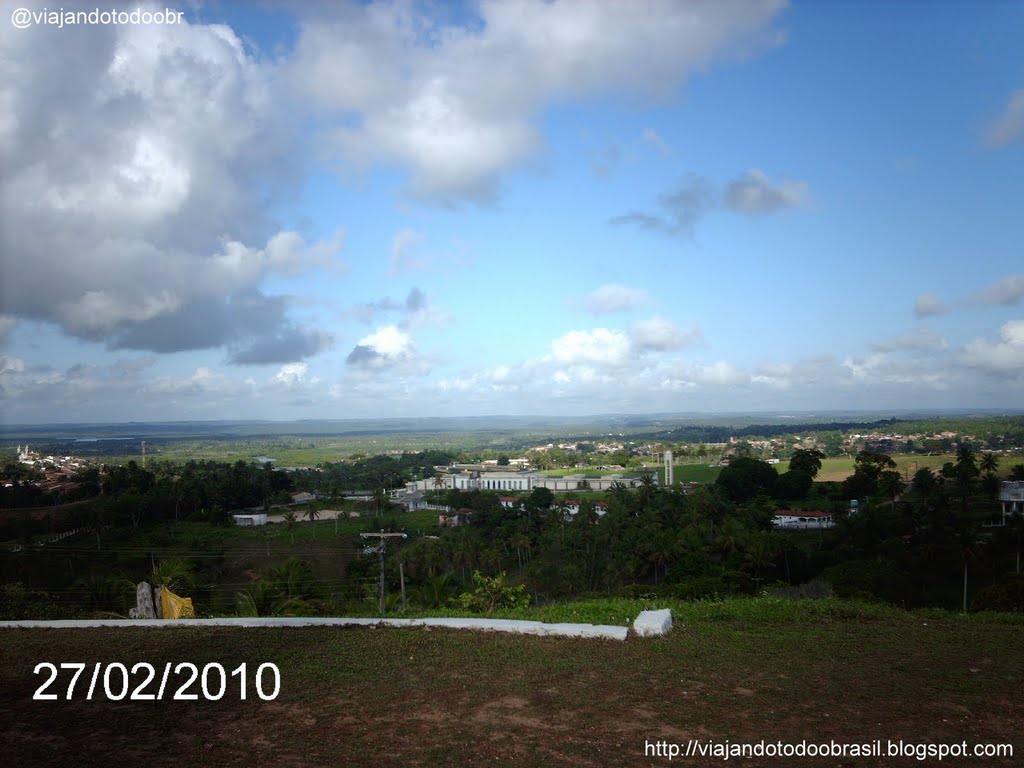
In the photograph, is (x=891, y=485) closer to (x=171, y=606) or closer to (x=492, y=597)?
(x=492, y=597)

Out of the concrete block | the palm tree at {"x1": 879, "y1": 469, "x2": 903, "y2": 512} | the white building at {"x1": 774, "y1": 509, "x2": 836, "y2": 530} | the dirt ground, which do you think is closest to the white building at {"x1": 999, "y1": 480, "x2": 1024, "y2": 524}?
the palm tree at {"x1": 879, "y1": 469, "x2": 903, "y2": 512}

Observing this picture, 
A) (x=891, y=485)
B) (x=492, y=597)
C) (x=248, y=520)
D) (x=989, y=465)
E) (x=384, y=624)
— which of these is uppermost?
(x=384, y=624)

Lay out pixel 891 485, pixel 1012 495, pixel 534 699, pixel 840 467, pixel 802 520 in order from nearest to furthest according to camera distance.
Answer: pixel 534 699 → pixel 1012 495 → pixel 802 520 → pixel 891 485 → pixel 840 467

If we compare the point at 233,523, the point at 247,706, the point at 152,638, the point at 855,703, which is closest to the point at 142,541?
the point at 233,523

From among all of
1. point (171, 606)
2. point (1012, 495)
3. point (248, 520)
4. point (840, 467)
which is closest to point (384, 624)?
point (171, 606)

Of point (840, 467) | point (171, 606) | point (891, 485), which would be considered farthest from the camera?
point (840, 467)

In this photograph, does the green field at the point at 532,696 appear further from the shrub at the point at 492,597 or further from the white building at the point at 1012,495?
the white building at the point at 1012,495

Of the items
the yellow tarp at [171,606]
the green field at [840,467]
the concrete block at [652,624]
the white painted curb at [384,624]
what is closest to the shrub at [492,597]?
the white painted curb at [384,624]

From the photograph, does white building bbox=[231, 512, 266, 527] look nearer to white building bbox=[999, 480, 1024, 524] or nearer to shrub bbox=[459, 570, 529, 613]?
shrub bbox=[459, 570, 529, 613]
